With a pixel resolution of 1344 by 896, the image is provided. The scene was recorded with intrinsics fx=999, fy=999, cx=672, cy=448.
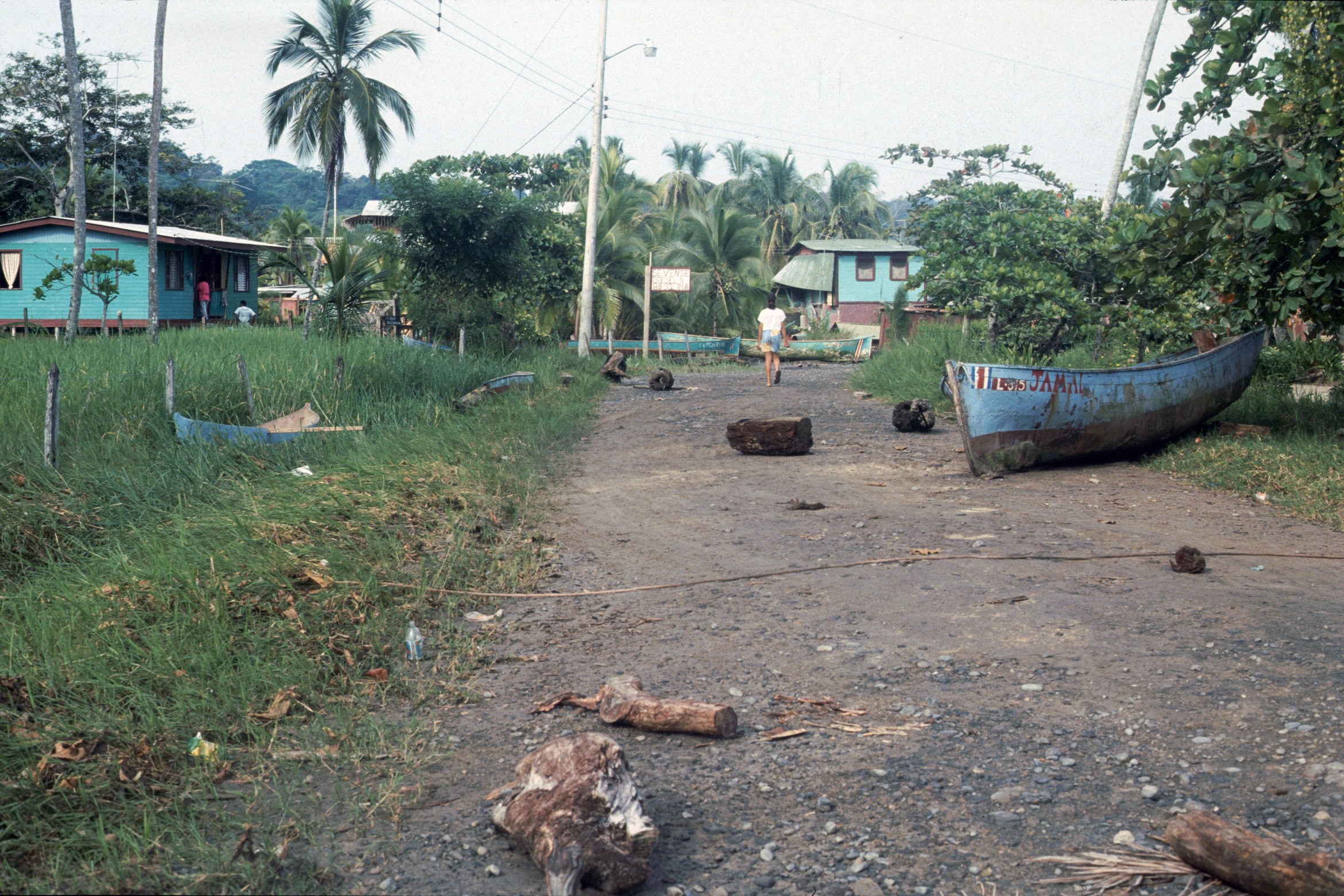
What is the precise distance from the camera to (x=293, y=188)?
108 m

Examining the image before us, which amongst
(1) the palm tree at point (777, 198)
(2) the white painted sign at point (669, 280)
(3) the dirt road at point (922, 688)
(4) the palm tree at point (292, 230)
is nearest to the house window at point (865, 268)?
(1) the palm tree at point (777, 198)

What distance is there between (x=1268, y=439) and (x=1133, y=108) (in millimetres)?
9300

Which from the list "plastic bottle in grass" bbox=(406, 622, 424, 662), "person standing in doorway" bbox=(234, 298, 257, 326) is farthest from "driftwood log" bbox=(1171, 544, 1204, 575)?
"person standing in doorway" bbox=(234, 298, 257, 326)

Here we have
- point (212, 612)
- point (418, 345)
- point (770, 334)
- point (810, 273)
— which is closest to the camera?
point (212, 612)

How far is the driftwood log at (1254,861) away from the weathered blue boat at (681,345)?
2557cm

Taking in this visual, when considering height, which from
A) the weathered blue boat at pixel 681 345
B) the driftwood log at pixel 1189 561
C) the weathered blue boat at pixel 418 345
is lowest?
the driftwood log at pixel 1189 561

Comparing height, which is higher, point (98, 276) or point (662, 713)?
point (98, 276)

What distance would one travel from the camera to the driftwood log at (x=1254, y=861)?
2.61 meters

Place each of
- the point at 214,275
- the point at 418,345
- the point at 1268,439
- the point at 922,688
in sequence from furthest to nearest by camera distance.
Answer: the point at 214,275 < the point at 418,345 < the point at 1268,439 < the point at 922,688

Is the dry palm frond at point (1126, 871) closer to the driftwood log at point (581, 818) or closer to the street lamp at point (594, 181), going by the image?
the driftwood log at point (581, 818)

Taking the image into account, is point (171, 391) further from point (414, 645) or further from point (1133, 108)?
Result: point (1133, 108)

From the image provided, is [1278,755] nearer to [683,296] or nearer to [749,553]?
[749,553]

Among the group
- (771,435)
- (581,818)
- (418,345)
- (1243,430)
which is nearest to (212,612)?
(581,818)

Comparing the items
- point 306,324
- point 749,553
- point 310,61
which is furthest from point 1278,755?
point 310,61
